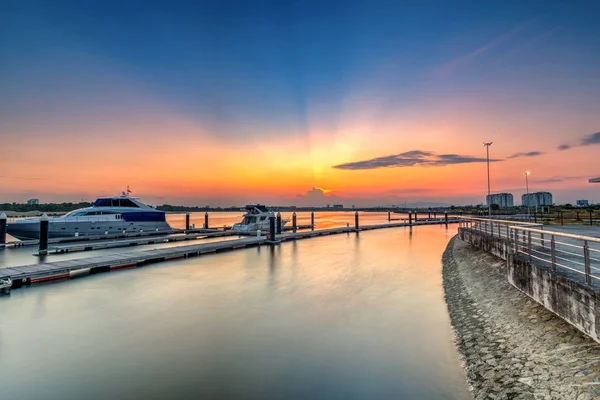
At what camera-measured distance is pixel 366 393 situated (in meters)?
6.70

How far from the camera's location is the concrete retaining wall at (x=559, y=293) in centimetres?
551

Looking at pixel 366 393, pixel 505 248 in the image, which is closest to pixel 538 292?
pixel 366 393

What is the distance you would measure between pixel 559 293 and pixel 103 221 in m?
39.2

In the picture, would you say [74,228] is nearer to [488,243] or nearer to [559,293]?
[488,243]

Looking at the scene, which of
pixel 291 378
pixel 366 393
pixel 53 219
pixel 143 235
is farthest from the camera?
pixel 143 235

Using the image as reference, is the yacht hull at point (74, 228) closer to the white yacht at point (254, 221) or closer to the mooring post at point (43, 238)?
the mooring post at point (43, 238)

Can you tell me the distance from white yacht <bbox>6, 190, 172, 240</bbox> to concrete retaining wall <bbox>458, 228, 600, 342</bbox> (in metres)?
37.6

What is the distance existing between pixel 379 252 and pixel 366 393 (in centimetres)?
2403

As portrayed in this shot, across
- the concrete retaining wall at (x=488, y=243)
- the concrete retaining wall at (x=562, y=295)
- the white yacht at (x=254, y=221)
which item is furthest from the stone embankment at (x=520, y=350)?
the white yacht at (x=254, y=221)

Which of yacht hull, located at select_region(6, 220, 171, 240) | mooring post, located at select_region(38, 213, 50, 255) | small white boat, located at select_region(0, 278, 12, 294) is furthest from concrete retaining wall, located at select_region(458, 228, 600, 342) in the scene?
yacht hull, located at select_region(6, 220, 171, 240)

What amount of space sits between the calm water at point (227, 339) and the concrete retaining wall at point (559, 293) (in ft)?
7.99

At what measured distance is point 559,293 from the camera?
6.69 m

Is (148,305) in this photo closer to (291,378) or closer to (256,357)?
(256,357)

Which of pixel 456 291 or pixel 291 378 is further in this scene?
pixel 456 291
